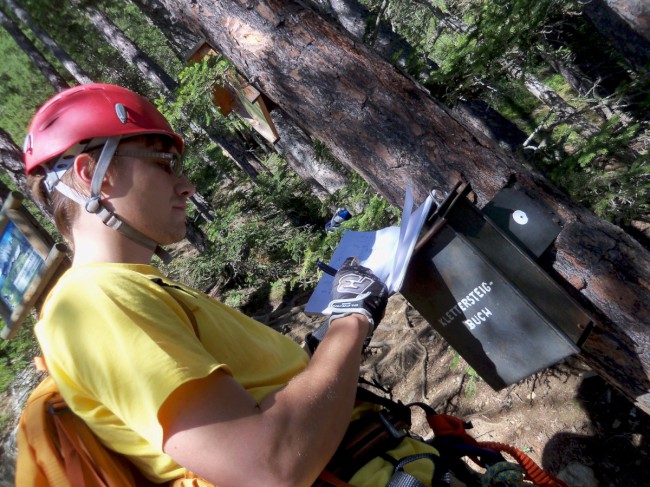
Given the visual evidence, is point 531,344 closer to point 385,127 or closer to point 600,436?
point 385,127

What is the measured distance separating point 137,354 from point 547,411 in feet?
10.5

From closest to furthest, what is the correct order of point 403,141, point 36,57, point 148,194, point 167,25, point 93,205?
point 93,205, point 148,194, point 403,141, point 167,25, point 36,57

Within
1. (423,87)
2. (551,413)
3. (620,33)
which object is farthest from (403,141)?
(620,33)

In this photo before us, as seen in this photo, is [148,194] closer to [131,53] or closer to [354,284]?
[354,284]

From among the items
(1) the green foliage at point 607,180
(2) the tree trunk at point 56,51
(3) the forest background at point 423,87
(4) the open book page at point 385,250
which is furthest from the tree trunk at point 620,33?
(2) the tree trunk at point 56,51

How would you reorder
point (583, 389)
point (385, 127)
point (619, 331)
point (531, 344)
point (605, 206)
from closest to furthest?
point (531, 344) < point (619, 331) < point (385, 127) < point (605, 206) < point (583, 389)

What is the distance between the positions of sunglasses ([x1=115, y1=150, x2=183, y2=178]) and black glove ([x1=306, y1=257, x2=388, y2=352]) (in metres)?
0.79

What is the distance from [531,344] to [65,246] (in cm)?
250

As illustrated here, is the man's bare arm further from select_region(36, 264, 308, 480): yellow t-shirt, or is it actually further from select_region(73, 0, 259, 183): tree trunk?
select_region(73, 0, 259, 183): tree trunk

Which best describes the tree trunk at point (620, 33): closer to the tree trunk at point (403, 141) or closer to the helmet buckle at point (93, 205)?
the tree trunk at point (403, 141)

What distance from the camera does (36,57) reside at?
36.8 feet

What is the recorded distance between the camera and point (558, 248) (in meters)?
2.32

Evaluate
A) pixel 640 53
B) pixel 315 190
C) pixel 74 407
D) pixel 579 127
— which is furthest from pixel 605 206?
pixel 315 190

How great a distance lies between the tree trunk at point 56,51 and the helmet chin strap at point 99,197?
10.7m
